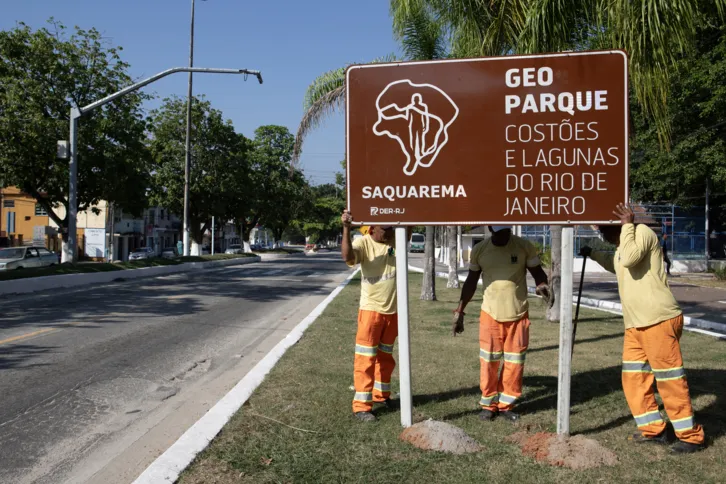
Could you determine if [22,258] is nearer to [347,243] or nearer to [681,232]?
[347,243]

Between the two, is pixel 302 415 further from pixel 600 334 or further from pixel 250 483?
pixel 600 334

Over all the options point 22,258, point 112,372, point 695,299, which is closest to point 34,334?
point 112,372

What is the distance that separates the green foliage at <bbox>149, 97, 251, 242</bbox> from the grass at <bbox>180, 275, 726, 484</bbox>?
38.6 meters

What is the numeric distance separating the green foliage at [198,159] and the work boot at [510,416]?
1651 inches

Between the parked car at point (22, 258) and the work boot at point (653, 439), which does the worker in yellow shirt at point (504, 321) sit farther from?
the parked car at point (22, 258)

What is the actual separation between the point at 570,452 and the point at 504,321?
3.98 ft

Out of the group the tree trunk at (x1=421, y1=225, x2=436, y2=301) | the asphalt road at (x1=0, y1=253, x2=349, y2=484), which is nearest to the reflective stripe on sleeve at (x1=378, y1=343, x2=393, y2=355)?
the asphalt road at (x1=0, y1=253, x2=349, y2=484)

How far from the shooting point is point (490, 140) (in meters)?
5.00

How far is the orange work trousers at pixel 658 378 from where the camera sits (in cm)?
448

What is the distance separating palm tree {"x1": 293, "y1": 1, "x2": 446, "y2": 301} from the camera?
14977 millimetres

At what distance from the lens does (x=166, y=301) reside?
15.6 meters

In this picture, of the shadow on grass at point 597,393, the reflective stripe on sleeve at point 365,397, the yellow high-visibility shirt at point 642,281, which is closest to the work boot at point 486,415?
the shadow on grass at point 597,393

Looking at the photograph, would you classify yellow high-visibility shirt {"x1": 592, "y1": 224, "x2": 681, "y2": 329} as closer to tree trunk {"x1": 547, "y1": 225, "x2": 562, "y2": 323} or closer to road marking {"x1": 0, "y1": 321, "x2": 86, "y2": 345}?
tree trunk {"x1": 547, "y1": 225, "x2": 562, "y2": 323}

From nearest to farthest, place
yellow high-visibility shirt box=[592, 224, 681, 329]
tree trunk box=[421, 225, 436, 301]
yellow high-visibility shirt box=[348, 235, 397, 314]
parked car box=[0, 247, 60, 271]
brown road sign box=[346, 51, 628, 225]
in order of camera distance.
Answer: yellow high-visibility shirt box=[592, 224, 681, 329] < brown road sign box=[346, 51, 628, 225] < yellow high-visibility shirt box=[348, 235, 397, 314] < tree trunk box=[421, 225, 436, 301] < parked car box=[0, 247, 60, 271]
